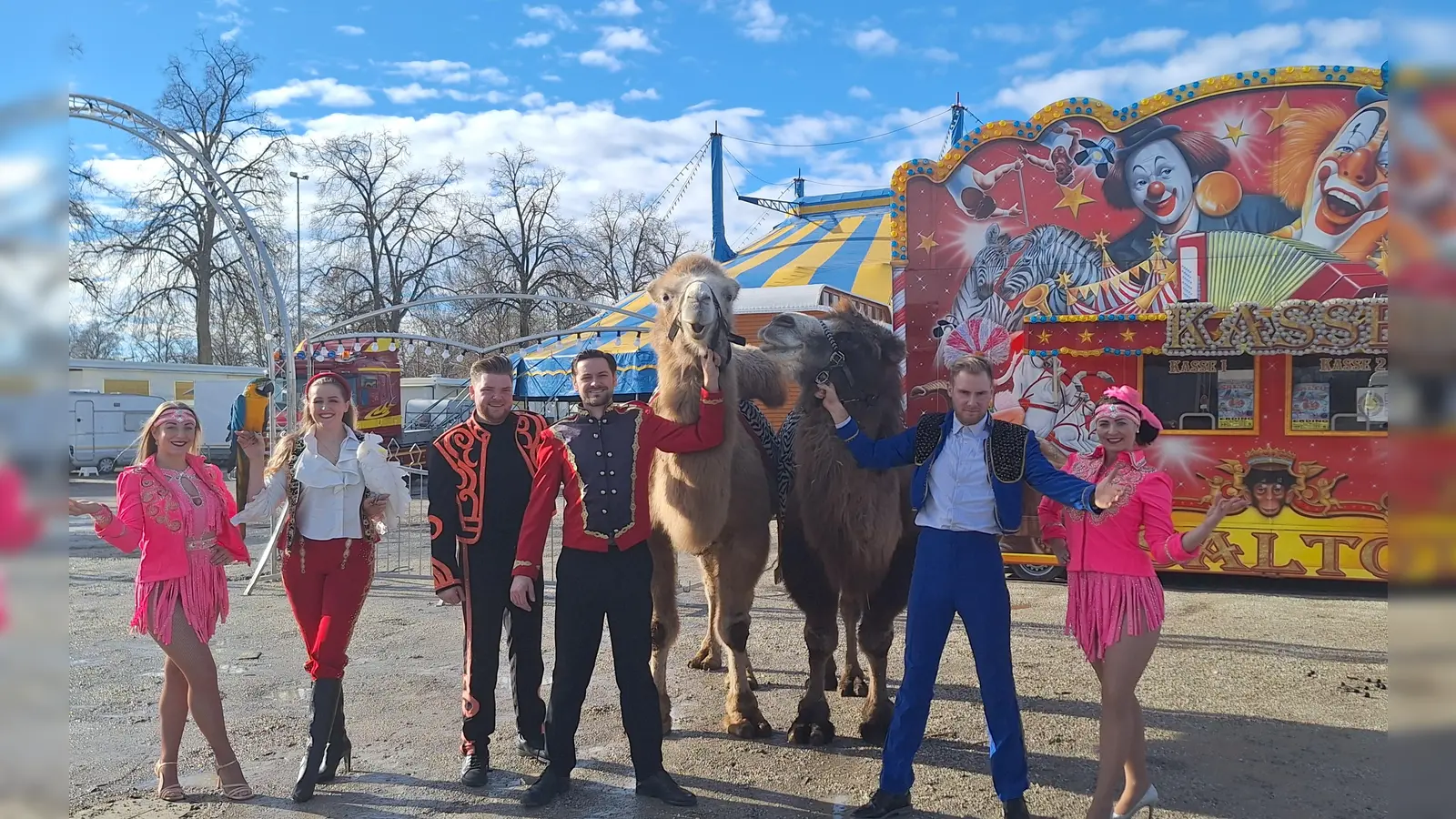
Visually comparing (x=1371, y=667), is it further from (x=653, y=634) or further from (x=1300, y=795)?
(x=653, y=634)

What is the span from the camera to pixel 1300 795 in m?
3.92

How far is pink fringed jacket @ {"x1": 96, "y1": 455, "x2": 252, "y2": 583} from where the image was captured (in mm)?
3688

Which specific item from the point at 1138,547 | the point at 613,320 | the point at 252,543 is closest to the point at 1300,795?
Answer: the point at 1138,547

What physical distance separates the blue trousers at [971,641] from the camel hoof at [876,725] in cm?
86

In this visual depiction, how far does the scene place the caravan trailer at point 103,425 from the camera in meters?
22.9

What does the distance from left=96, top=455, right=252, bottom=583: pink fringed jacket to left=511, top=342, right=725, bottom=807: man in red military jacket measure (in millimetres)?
1378

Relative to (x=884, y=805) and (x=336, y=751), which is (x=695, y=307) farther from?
(x=336, y=751)

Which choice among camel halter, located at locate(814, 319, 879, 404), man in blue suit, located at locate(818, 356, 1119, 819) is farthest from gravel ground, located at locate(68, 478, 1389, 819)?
camel halter, located at locate(814, 319, 879, 404)

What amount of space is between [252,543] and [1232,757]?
1154 centimetres

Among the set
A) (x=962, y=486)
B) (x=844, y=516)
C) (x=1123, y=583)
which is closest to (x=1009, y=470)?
(x=962, y=486)

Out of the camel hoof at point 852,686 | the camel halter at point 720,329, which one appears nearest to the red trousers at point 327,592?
the camel halter at point 720,329

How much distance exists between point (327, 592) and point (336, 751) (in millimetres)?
771

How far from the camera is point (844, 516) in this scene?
455 cm

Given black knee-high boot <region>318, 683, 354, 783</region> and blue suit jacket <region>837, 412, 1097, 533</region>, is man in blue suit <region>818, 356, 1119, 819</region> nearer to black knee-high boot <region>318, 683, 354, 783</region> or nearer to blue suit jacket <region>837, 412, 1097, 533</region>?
blue suit jacket <region>837, 412, 1097, 533</region>
